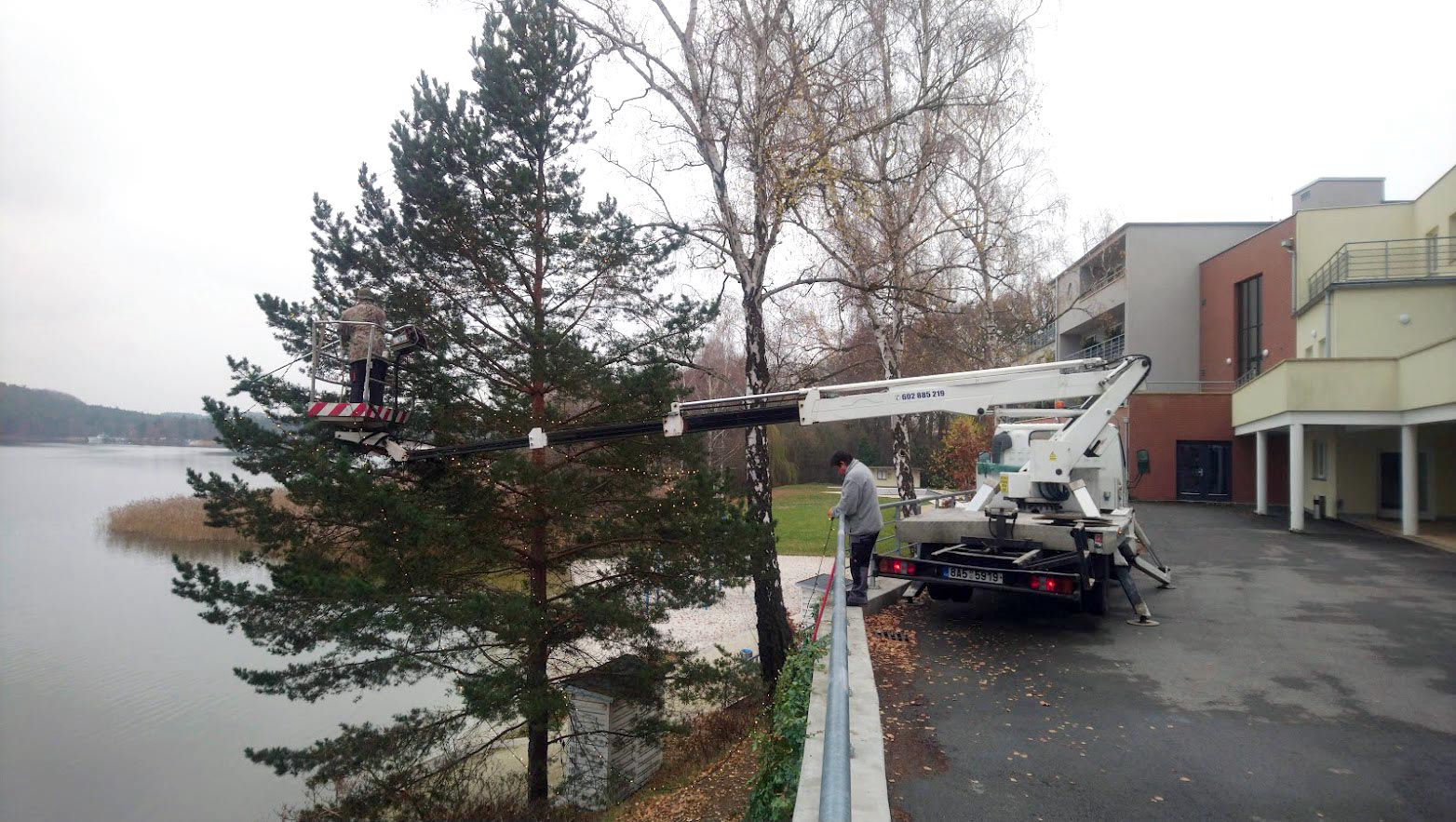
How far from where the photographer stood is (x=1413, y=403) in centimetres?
1798

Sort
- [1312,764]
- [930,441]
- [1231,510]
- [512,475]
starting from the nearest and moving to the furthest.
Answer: [1312,764] → [512,475] → [1231,510] → [930,441]

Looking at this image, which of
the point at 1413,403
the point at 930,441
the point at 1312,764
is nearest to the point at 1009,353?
the point at 1413,403

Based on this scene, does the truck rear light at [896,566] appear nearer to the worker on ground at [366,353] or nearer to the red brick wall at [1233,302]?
the worker on ground at [366,353]

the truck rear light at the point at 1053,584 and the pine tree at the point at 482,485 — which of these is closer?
the truck rear light at the point at 1053,584

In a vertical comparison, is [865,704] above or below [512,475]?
below

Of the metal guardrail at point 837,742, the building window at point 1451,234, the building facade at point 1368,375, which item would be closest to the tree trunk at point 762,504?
the metal guardrail at point 837,742

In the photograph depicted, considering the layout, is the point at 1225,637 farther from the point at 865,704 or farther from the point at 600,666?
the point at 600,666

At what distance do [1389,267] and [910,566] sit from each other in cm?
2322

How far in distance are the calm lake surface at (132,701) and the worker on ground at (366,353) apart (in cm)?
240

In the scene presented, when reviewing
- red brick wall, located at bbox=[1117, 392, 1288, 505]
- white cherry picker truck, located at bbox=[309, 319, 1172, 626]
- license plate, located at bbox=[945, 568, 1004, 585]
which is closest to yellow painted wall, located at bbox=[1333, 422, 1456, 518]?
red brick wall, located at bbox=[1117, 392, 1288, 505]

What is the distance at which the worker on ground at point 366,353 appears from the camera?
8.23 m

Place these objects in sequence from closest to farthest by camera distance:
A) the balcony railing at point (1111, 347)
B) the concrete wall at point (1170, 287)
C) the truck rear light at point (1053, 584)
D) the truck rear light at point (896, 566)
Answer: the truck rear light at point (1053, 584) → the truck rear light at point (896, 566) → the concrete wall at point (1170, 287) → the balcony railing at point (1111, 347)

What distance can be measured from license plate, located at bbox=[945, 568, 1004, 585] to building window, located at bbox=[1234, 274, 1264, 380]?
1106 inches

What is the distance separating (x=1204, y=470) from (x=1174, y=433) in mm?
1715
